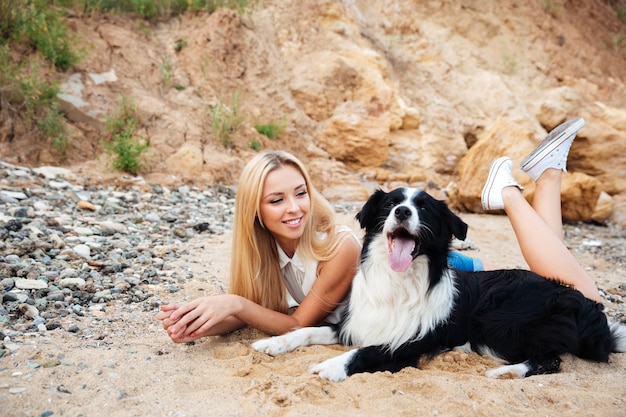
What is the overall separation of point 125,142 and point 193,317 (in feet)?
17.6

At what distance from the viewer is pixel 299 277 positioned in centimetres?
362

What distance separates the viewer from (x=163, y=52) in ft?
33.5

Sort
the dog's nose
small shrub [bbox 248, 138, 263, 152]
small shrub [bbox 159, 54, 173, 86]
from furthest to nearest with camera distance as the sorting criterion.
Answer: small shrub [bbox 159, 54, 173, 86] → small shrub [bbox 248, 138, 263, 152] → the dog's nose

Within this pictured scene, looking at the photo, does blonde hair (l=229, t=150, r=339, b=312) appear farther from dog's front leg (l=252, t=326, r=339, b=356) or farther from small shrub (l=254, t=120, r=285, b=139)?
small shrub (l=254, t=120, r=285, b=139)

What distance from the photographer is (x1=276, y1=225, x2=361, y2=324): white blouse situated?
3.46 m

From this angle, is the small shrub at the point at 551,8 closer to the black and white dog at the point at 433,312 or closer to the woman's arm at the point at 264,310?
the black and white dog at the point at 433,312

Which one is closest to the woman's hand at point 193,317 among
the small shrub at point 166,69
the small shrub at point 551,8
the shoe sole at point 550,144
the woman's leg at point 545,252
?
the woman's leg at point 545,252

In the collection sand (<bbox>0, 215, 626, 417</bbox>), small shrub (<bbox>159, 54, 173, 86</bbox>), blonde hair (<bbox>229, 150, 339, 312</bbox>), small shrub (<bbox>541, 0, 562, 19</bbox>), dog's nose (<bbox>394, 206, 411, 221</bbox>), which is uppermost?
small shrub (<bbox>541, 0, 562, 19</bbox>)

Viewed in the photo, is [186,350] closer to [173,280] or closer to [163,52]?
[173,280]

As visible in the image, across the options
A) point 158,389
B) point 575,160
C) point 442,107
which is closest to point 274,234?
point 158,389

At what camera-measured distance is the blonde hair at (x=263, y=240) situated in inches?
130

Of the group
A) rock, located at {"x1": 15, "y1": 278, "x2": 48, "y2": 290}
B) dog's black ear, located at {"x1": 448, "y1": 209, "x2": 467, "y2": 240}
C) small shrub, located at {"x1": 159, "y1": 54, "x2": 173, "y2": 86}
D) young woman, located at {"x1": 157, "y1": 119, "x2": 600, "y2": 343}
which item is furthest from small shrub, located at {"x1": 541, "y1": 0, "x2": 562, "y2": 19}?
rock, located at {"x1": 15, "y1": 278, "x2": 48, "y2": 290}

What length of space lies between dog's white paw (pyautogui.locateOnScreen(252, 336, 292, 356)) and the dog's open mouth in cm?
82

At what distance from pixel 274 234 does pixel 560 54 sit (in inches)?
527
